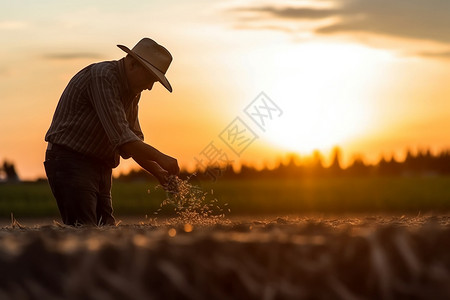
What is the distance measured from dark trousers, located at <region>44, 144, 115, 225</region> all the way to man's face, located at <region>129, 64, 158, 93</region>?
0.84 metres

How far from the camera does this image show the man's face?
671 centimetres

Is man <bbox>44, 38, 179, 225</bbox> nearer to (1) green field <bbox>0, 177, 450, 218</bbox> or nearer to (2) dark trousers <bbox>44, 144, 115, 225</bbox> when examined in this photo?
(2) dark trousers <bbox>44, 144, 115, 225</bbox>

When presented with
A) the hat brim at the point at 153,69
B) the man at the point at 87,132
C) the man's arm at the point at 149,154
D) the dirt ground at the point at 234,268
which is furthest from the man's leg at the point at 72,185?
the dirt ground at the point at 234,268

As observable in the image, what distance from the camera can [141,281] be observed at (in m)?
1.24

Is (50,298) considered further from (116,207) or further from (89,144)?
(116,207)

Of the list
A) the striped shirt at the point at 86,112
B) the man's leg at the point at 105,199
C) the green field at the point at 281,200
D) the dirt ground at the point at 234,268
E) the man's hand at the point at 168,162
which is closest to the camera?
the dirt ground at the point at 234,268

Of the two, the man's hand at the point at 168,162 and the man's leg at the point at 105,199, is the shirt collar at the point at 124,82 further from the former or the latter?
the man's hand at the point at 168,162

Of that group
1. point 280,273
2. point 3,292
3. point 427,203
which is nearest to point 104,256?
point 3,292

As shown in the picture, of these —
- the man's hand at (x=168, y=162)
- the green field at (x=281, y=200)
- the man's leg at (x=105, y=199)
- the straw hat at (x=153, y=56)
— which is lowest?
the green field at (x=281, y=200)

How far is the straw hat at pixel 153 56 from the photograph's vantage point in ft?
21.9

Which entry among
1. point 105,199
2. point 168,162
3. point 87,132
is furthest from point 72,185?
point 168,162

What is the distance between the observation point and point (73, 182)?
268 inches

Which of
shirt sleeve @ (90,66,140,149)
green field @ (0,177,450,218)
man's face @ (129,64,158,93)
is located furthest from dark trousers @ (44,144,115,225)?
green field @ (0,177,450,218)

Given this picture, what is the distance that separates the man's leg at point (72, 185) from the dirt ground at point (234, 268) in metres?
5.47
